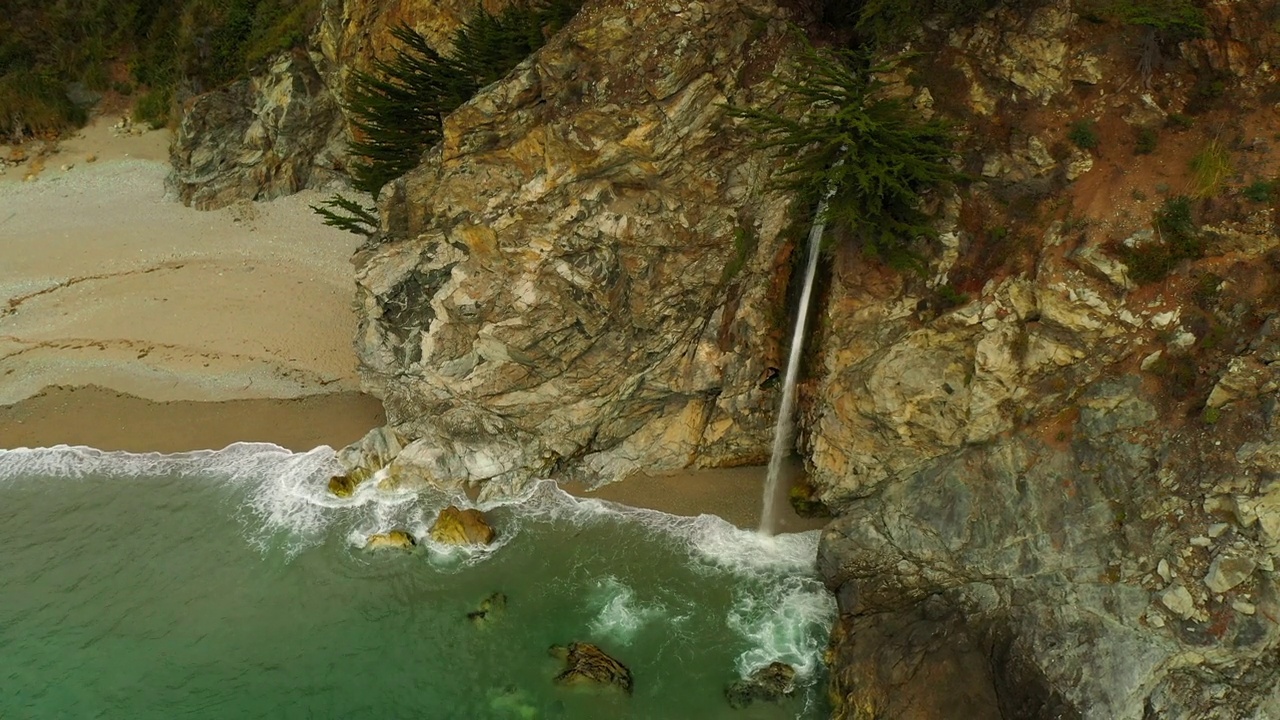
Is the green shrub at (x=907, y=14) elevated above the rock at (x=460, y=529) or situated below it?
above

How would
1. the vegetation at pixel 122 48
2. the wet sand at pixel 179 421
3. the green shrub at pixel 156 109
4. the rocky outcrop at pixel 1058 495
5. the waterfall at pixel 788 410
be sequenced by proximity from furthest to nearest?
the green shrub at pixel 156 109 → the vegetation at pixel 122 48 → the wet sand at pixel 179 421 → the waterfall at pixel 788 410 → the rocky outcrop at pixel 1058 495

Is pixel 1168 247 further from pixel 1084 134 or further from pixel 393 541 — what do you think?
pixel 393 541

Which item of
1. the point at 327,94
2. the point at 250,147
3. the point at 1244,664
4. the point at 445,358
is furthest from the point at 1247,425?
the point at 250,147

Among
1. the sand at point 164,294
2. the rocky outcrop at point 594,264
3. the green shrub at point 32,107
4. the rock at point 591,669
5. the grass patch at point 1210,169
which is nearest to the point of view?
the grass patch at point 1210,169

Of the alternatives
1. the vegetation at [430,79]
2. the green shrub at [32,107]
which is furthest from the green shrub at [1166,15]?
the green shrub at [32,107]

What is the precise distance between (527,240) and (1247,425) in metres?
15.4

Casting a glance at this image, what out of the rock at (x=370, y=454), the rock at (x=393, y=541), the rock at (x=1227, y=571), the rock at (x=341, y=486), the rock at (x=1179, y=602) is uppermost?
the rock at (x=1227, y=571)

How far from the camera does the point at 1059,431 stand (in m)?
15.6

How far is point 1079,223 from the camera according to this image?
52.1 feet

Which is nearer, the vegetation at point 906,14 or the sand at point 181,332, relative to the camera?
the vegetation at point 906,14

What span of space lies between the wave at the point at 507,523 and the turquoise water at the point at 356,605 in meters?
0.06

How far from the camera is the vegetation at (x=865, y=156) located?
51.9 ft

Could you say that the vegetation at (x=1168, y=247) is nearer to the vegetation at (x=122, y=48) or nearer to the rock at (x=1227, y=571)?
the rock at (x=1227, y=571)

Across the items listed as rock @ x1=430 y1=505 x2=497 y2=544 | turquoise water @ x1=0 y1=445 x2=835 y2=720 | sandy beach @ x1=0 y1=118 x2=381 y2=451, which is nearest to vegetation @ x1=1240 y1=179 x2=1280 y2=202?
turquoise water @ x1=0 y1=445 x2=835 y2=720
